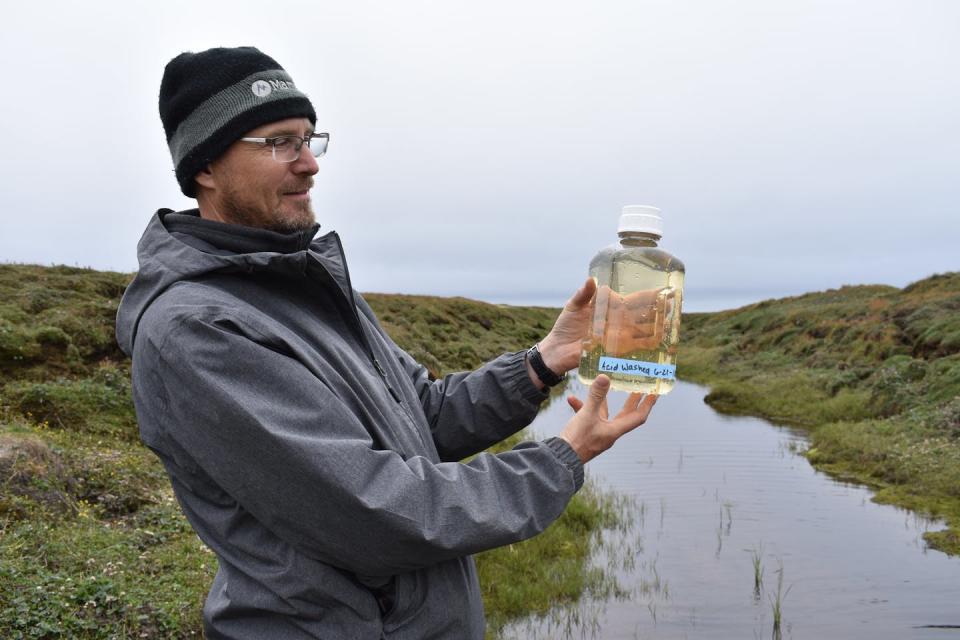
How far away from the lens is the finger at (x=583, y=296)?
3.37m

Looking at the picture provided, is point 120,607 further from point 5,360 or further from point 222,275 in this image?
point 5,360

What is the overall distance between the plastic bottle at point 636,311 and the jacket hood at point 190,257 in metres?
1.06

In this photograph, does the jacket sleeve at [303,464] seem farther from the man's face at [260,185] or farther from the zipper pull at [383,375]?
the man's face at [260,185]

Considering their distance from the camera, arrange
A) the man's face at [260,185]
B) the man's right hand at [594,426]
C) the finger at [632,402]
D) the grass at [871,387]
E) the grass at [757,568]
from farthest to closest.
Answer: the grass at [871,387], the grass at [757,568], the man's face at [260,185], the finger at [632,402], the man's right hand at [594,426]

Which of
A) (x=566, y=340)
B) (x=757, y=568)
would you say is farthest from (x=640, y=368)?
(x=757, y=568)

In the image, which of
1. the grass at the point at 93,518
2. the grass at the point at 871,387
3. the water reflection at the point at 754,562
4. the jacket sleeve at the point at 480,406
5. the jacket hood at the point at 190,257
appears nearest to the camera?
the jacket hood at the point at 190,257

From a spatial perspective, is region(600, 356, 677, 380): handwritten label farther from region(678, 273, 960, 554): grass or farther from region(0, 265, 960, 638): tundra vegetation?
region(678, 273, 960, 554): grass

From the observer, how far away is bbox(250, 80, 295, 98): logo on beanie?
296cm

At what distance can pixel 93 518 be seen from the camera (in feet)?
26.2

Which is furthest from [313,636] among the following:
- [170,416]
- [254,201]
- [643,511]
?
[643,511]

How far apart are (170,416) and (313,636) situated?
799mm

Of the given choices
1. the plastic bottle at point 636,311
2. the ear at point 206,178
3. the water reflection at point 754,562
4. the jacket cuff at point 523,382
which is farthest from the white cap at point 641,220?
the water reflection at point 754,562

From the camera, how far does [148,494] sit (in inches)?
357

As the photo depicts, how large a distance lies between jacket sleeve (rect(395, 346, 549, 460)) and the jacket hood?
93cm
